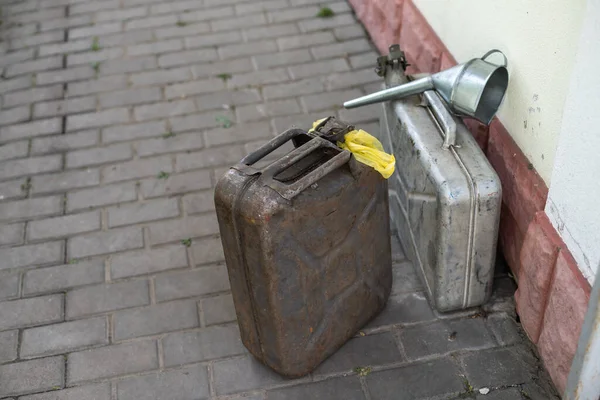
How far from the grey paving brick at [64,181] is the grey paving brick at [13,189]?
59 mm

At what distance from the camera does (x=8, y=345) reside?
342 centimetres

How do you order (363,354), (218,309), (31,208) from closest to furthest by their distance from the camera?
(363,354)
(218,309)
(31,208)

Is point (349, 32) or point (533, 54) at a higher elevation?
point (533, 54)

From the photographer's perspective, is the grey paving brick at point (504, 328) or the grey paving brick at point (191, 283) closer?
the grey paving brick at point (504, 328)

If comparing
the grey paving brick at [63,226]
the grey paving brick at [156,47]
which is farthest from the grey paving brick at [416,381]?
the grey paving brick at [156,47]

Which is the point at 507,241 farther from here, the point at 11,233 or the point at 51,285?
the point at 11,233

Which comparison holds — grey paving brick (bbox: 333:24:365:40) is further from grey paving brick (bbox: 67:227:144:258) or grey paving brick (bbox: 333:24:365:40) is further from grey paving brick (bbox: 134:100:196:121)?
grey paving brick (bbox: 67:227:144:258)

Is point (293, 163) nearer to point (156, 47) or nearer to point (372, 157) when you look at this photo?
point (372, 157)

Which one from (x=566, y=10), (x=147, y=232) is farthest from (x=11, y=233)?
(x=566, y=10)

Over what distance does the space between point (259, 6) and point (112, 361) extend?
141 inches

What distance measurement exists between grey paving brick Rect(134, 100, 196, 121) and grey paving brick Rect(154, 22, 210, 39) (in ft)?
3.11

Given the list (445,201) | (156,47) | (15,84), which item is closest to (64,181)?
(15,84)

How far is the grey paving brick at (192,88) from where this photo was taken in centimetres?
504

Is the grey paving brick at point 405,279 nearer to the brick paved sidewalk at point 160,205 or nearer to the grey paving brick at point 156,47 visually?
the brick paved sidewalk at point 160,205
